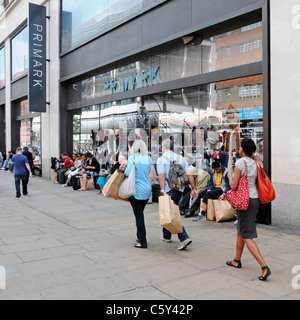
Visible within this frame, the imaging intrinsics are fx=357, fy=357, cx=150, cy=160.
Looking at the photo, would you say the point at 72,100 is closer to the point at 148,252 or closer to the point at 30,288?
the point at 148,252

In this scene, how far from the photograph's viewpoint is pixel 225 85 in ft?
29.6

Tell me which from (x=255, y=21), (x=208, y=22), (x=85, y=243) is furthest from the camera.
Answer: (x=208, y=22)

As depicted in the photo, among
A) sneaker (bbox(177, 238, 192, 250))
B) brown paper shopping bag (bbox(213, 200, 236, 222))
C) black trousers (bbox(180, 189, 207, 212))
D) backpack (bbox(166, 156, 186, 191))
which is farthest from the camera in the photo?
black trousers (bbox(180, 189, 207, 212))

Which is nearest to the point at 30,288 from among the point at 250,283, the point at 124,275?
the point at 124,275

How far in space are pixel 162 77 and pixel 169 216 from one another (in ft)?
21.7

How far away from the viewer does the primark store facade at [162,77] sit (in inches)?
316

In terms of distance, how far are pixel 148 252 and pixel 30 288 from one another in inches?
80.1

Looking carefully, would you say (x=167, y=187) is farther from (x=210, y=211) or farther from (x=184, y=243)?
(x=210, y=211)

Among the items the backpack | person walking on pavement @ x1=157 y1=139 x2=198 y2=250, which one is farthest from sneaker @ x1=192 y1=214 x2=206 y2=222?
person walking on pavement @ x1=157 y1=139 x2=198 y2=250

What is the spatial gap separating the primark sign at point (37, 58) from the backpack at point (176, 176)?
11462mm

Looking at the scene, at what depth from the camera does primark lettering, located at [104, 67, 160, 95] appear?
1142cm

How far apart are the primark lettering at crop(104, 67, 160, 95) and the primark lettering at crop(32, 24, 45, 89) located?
15.2ft
